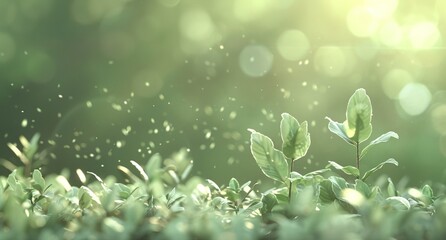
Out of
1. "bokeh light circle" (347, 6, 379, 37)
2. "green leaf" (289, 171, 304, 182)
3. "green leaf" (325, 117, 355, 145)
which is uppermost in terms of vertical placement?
"bokeh light circle" (347, 6, 379, 37)

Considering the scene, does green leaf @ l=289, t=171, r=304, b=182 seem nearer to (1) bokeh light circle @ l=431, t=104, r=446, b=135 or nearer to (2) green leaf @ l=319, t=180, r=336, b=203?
(2) green leaf @ l=319, t=180, r=336, b=203

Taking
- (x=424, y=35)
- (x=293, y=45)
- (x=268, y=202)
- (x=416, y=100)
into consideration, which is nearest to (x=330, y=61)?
(x=293, y=45)

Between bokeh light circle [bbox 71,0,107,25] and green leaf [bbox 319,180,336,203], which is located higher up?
bokeh light circle [bbox 71,0,107,25]

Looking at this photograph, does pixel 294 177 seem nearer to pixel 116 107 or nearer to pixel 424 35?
pixel 116 107

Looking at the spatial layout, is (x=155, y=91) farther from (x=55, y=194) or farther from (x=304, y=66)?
(x=55, y=194)

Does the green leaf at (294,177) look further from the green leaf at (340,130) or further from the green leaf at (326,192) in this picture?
the green leaf at (340,130)

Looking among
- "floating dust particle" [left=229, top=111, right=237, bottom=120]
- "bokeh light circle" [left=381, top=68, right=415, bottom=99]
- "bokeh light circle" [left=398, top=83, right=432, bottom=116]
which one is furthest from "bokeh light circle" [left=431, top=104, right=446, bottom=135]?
"floating dust particle" [left=229, top=111, right=237, bottom=120]

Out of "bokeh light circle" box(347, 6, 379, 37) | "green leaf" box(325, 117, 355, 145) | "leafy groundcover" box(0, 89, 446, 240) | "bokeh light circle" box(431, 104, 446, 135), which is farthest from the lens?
"bokeh light circle" box(347, 6, 379, 37)
